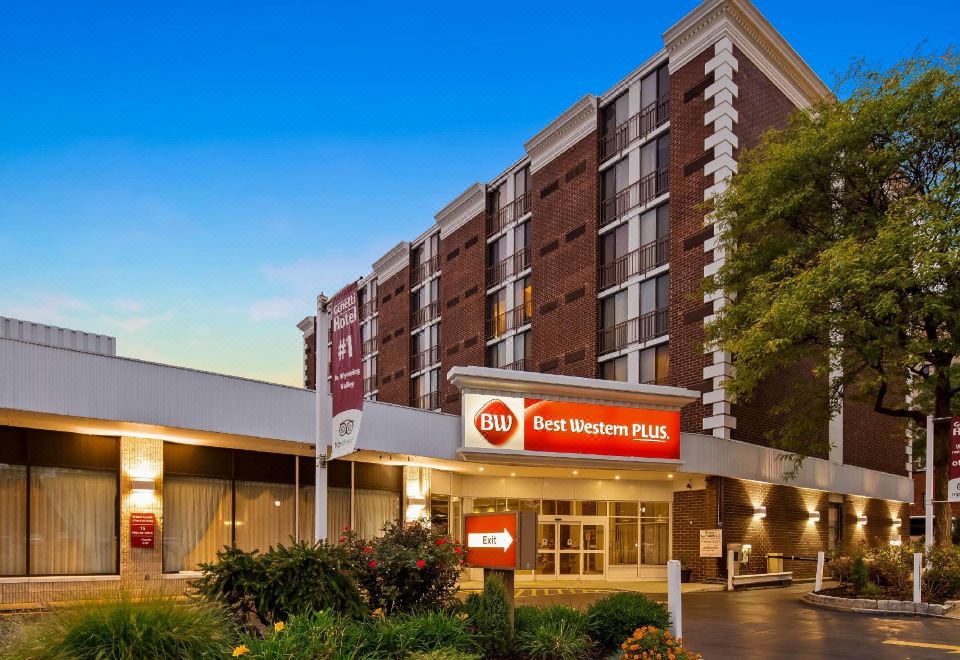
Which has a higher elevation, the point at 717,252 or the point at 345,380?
the point at 717,252

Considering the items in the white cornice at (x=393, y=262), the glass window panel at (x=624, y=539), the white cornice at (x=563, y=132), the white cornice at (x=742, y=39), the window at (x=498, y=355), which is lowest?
the glass window panel at (x=624, y=539)

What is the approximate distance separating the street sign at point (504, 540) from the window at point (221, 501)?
28.9 feet

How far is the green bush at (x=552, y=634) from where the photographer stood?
33.9 ft

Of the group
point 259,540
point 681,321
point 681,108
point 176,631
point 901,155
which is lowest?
point 259,540

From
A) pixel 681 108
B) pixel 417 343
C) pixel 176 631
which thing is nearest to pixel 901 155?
pixel 681 108

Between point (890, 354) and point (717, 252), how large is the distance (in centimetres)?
660

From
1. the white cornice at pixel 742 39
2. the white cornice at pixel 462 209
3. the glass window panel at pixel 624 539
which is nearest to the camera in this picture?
the white cornice at pixel 742 39

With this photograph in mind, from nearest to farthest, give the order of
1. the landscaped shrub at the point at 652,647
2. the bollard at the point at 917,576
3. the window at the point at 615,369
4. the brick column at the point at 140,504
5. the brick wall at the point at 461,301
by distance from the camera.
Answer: the landscaped shrub at the point at 652,647 → the brick column at the point at 140,504 → the bollard at the point at 917,576 → the window at the point at 615,369 → the brick wall at the point at 461,301

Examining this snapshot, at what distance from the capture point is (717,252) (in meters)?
28.5

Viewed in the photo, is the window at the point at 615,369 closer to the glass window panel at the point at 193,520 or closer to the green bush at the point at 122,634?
→ the glass window panel at the point at 193,520

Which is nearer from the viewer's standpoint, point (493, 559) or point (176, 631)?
point (176, 631)

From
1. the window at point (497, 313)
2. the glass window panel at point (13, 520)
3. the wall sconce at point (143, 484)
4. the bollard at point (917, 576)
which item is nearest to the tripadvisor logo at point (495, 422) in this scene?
the wall sconce at point (143, 484)

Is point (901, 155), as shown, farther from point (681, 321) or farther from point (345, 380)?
point (345, 380)

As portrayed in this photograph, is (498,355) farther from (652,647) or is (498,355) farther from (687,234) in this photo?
(652,647)
